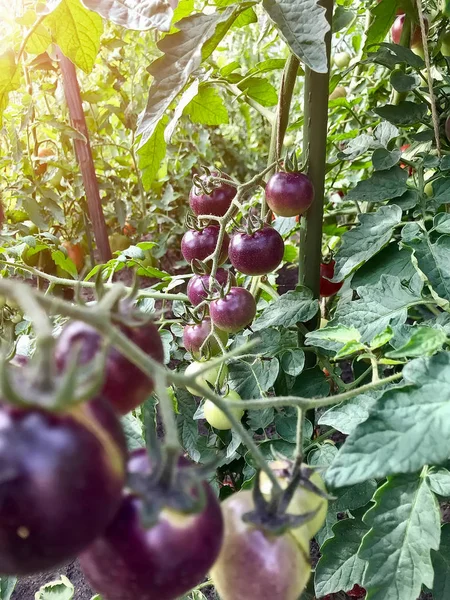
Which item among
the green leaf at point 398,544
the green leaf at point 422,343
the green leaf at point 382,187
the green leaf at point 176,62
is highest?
the green leaf at point 176,62

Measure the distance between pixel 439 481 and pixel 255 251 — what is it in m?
0.36

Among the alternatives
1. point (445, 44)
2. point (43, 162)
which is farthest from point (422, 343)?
point (43, 162)

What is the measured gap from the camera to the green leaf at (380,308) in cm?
59

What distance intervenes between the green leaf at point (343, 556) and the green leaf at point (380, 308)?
0.25 meters

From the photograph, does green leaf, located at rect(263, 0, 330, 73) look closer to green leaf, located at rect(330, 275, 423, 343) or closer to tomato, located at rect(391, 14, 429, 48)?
green leaf, located at rect(330, 275, 423, 343)

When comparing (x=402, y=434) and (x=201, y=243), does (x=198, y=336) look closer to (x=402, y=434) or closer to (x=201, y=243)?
(x=201, y=243)

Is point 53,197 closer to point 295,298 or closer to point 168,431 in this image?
point 295,298

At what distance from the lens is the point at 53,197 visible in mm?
1820

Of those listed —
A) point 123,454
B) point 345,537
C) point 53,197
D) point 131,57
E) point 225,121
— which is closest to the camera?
point 123,454

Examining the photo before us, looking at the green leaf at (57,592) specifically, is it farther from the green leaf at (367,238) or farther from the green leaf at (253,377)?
the green leaf at (367,238)

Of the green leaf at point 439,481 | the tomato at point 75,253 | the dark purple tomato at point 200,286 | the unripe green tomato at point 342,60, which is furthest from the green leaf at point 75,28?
the tomato at point 75,253

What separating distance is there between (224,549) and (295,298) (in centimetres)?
53

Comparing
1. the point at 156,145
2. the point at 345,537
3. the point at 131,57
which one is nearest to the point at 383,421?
the point at 345,537

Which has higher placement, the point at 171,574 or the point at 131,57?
the point at 131,57
